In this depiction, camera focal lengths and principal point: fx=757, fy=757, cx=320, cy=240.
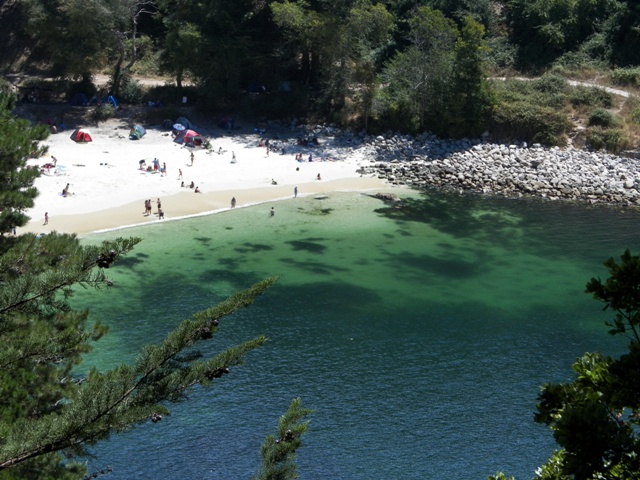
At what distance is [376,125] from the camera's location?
5938 centimetres

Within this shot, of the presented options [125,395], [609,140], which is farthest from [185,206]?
[125,395]

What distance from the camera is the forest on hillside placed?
55.8 metres

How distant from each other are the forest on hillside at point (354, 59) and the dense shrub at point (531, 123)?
8cm

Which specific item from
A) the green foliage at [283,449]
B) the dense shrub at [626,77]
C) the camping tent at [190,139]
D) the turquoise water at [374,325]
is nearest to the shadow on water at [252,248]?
the turquoise water at [374,325]

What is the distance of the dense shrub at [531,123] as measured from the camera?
56.4 m

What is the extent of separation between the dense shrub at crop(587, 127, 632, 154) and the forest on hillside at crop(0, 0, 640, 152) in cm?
10

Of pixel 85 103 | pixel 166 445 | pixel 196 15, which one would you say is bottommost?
pixel 166 445

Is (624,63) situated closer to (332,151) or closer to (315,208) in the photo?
(332,151)

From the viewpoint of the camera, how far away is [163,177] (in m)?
48.8

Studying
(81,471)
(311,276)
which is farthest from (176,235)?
(81,471)

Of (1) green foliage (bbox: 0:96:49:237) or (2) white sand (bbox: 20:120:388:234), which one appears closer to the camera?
(1) green foliage (bbox: 0:96:49:237)

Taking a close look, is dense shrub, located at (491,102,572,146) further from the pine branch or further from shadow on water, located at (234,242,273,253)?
the pine branch

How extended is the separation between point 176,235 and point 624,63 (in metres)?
42.5

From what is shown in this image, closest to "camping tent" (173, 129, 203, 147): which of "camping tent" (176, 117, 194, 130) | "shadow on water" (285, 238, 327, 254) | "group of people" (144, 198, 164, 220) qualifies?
"camping tent" (176, 117, 194, 130)
